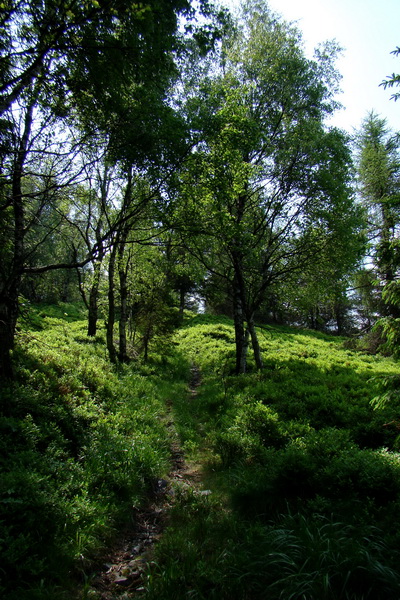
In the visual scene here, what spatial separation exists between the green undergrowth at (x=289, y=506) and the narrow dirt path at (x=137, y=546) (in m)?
0.24

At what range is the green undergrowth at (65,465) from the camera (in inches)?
129

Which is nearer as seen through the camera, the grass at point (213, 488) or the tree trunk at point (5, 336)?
the grass at point (213, 488)

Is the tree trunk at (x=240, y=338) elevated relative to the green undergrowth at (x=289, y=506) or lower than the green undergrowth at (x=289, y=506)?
elevated

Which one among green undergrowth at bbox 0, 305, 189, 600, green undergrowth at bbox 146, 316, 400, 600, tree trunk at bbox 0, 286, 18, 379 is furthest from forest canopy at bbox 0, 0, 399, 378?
green undergrowth at bbox 146, 316, 400, 600

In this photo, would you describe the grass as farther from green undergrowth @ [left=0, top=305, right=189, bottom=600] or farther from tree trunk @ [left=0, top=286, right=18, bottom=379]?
tree trunk @ [left=0, top=286, right=18, bottom=379]

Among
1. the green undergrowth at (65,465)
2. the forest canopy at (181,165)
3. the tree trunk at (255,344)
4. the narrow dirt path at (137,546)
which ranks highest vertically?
the forest canopy at (181,165)

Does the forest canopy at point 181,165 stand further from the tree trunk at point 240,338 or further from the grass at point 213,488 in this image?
the grass at point 213,488

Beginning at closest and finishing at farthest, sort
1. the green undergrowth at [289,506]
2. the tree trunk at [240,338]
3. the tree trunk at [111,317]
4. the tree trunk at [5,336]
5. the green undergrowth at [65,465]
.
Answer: the green undergrowth at [289,506] → the green undergrowth at [65,465] → the tree trunk at [5,336] → the tree trunk at [240,338] → the tree trunk at [111,317]

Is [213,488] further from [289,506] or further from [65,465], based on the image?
[65,465]

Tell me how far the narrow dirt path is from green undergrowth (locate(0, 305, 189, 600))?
0.17m

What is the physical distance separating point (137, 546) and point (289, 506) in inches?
92.3

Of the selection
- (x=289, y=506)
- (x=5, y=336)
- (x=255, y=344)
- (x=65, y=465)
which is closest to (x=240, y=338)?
(x=255, y=344)

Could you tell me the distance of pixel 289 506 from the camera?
4.57 metres

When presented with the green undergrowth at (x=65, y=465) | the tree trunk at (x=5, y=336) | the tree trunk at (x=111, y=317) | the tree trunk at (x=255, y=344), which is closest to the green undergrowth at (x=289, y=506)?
the green undergrowth at (x=65, y=465)
